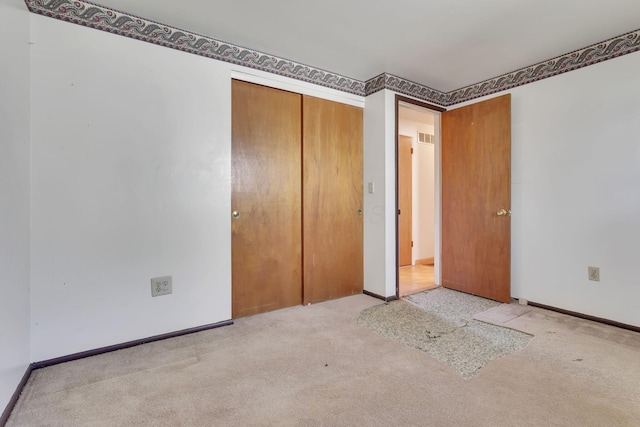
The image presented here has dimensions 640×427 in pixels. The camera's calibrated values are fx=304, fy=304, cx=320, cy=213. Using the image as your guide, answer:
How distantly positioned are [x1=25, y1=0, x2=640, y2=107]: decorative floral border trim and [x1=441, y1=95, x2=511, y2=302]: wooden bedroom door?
266 millimetres

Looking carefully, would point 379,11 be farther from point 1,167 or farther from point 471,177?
point 1,167

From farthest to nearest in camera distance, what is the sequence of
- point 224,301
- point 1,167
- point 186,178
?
point 224,301, point 186,178, point 1,167

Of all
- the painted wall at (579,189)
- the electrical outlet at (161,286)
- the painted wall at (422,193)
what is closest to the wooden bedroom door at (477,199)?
the painted wall at (579,189)

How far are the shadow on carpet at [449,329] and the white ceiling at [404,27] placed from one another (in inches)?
88.5

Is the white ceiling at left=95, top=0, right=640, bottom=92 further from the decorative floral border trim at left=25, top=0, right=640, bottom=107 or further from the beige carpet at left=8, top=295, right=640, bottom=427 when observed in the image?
the beige carpet at left=8, top=295, right=640, bottom=427

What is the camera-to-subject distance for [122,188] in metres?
2.07

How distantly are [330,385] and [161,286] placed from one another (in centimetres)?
139

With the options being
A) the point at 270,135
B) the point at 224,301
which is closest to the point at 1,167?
the point at 224,301

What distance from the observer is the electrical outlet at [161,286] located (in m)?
2.18

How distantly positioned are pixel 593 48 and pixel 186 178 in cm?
343

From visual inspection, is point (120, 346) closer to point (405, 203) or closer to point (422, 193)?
point (405, 203)

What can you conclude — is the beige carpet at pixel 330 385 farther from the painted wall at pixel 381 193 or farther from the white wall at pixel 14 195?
the painted wall at pixel 381 193

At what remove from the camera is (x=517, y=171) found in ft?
9.91

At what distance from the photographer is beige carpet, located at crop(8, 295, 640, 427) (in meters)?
1.41
